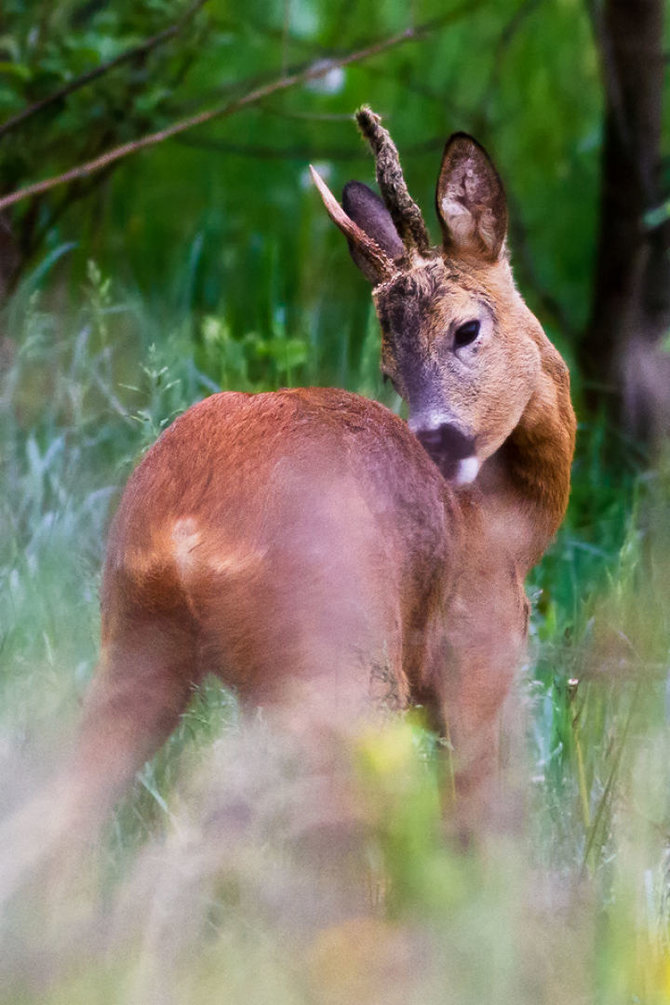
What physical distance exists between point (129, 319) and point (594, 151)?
275 centimetres

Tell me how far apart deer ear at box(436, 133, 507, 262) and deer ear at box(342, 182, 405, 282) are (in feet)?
0.49

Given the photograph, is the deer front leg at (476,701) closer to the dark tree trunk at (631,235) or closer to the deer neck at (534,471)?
the deer neck at (534,471)

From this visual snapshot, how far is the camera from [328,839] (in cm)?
221

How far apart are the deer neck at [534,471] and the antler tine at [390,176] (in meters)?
0.45

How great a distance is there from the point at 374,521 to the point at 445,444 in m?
0.51

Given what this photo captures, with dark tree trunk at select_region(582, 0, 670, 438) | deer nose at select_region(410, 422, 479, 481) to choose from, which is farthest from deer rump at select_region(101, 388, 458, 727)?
dark tree trunk at select_region(582, 0, 670, 438)


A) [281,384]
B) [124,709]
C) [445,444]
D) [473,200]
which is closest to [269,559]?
[124,709]

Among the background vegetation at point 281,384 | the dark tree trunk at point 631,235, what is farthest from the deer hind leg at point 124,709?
the dark tree trunk at point 631,235

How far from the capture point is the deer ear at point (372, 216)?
344 centimetres

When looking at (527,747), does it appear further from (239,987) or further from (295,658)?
(239,987)

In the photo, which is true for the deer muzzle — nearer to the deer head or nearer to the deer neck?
the deer head

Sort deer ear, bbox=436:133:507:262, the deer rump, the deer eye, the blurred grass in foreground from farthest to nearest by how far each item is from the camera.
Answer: deer ear, bbox=436:133:507:262 < the deer eye < the deer rump < the blurred grass in foreground

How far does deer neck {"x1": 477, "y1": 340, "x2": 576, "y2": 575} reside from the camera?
331cm

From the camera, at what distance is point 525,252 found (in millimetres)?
5789
